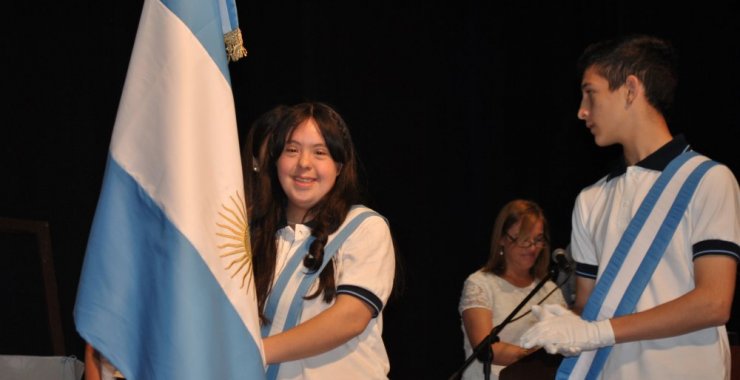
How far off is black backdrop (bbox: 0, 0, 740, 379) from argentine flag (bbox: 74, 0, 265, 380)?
2634 mm

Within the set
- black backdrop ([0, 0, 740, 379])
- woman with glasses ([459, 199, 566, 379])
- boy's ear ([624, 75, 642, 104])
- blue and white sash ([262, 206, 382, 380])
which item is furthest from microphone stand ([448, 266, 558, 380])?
black backdrop ([0, 0, 740, 379])

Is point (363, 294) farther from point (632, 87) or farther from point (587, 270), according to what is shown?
point (632, 87)

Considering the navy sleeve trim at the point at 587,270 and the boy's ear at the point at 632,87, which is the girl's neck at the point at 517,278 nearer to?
the navy sleeve trim at the point at 587,270

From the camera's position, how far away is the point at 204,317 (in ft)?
5.76

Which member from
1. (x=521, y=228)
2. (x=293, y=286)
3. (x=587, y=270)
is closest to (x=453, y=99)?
(x=521, y=228)

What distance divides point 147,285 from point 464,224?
392 centimetres

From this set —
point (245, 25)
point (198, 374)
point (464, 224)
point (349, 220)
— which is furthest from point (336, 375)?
point (464, 224)

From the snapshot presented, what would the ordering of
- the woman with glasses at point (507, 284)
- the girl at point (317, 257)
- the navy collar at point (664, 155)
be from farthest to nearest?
the woman with glasses at point (507, 284) < the navy collar at point (664, 155) < the girl at point (317, 257)

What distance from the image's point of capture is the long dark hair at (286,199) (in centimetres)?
248

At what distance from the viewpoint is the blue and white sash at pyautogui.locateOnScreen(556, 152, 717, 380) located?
7.88 ft

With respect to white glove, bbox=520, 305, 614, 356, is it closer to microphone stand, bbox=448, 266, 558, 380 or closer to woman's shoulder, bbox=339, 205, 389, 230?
woman's shoulder, bbox=339, 205, 389, 230

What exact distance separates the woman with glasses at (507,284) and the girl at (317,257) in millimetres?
1935

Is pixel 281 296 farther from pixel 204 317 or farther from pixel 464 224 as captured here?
pixel 464 224

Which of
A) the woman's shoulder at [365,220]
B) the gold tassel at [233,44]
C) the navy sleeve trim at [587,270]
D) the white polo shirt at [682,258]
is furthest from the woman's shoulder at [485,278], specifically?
the gold tassel at [233,44]
